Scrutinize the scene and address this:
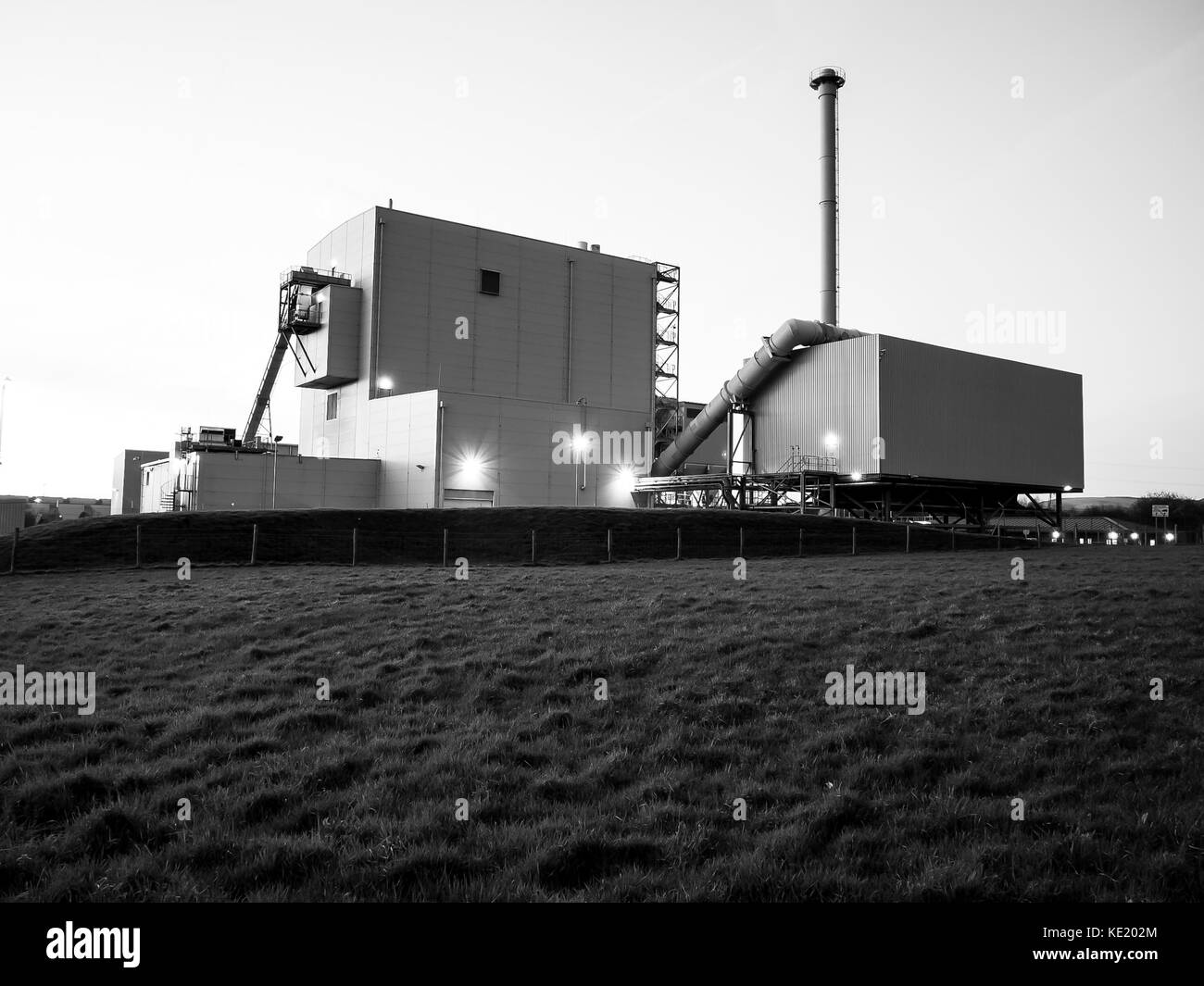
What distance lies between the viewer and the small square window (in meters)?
55.4

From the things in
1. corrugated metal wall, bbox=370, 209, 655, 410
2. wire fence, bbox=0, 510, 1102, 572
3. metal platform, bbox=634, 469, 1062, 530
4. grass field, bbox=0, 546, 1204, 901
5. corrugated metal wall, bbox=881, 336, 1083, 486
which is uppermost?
corrugated metal wall, bbox=370, 209, 655, 410

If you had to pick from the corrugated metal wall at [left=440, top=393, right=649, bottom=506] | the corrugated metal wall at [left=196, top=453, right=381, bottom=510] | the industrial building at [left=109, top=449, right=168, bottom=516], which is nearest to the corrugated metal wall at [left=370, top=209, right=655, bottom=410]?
the corrugated metal wall at [left=440, top=393, right=649, bottom=506]

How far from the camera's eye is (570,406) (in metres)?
50.8

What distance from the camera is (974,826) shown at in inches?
248

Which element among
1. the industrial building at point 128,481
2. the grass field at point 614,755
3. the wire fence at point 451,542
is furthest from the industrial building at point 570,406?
the grass field at point 614,755

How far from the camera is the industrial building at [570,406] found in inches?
1844

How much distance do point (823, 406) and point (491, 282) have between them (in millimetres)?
22887

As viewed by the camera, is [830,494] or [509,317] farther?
[509,317]

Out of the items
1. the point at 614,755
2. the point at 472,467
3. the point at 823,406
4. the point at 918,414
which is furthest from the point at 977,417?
the point at 614,755

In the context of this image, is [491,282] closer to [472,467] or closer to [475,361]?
[475,361]

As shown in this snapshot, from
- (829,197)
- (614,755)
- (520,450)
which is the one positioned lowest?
(614,755)

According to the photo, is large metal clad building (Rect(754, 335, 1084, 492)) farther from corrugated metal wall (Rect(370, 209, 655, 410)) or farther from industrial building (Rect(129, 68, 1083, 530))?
corrugated metal wall (Rect(370, 209, 655, 410))

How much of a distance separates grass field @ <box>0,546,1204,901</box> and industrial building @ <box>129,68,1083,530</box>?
32703mm
